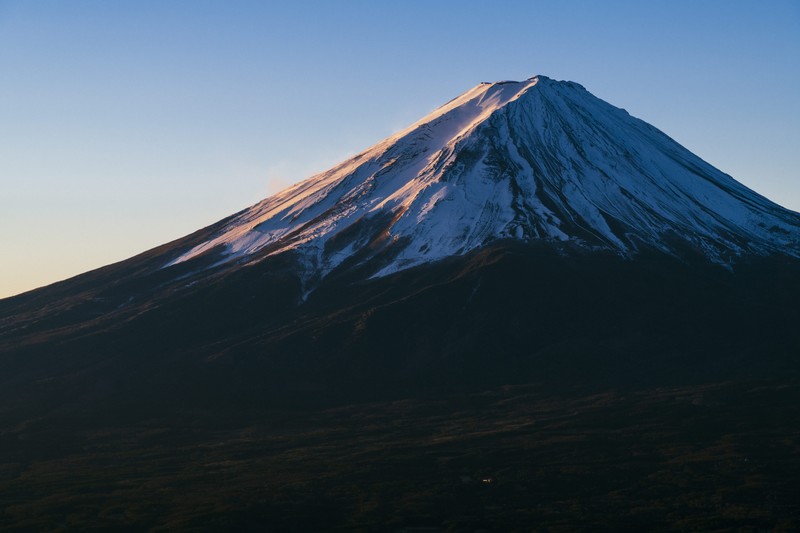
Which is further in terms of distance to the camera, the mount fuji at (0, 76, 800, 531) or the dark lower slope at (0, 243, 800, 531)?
the dark lower slope at (0, 243, 800, 531)

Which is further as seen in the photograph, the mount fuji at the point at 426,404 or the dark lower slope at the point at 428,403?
the dark lower slope at the point at 428,403

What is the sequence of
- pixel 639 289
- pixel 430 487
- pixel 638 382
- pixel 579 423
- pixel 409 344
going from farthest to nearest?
pixel 639 289 < pixel 409 344 < pixel 638 382 < pixel 579 423 < pixel 430 487

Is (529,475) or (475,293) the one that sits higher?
(475,293)

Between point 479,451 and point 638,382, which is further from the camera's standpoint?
point 638,382

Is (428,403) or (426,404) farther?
(428,403)

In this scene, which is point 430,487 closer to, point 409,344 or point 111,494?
point 111,494

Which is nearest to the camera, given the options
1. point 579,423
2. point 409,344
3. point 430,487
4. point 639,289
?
point 430,487

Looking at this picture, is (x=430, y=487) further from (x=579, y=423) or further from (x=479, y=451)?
(x=579, y=423)

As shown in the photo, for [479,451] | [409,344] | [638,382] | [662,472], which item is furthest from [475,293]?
[662,472]
